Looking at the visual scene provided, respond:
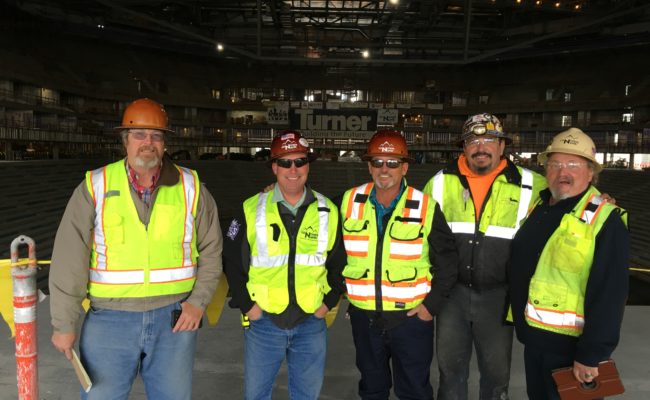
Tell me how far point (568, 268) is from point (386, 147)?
1.24 meters

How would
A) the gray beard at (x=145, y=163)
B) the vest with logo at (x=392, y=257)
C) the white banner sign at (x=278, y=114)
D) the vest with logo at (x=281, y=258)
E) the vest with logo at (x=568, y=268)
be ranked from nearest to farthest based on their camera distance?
the vest with logo at (x=568, y=268) < the gray beard at (x=145, y=163) < the vest with logo at (x=281, y=258) < the vest with logo at (x=392, y=257) < the white banner sign at (x=278, y=114)

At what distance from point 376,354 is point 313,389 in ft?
1.47

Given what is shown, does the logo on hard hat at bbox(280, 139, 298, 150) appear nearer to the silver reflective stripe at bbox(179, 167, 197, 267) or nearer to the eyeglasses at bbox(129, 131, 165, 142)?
the silver reflective stripe at bbox(179, 167, 197, 267)

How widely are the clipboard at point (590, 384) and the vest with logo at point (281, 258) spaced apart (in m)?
1.37

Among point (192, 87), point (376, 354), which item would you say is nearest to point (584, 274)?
point (376, 354)

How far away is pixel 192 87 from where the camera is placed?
39250 millimetres

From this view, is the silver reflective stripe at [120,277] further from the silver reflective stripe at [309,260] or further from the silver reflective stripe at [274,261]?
the silver reflective stripe at [309,260]

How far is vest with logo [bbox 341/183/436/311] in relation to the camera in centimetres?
281

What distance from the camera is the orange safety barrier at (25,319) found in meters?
2.40

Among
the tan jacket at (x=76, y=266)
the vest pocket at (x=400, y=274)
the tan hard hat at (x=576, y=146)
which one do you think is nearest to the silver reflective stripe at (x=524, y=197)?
the tan hard hat at (x=576, y=146)

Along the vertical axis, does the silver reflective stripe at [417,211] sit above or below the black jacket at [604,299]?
above

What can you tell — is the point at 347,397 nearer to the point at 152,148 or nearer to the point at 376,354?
the point at 376,354

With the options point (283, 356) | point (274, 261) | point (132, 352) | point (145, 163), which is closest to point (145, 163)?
point (145, 163)

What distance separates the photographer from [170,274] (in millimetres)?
2512
